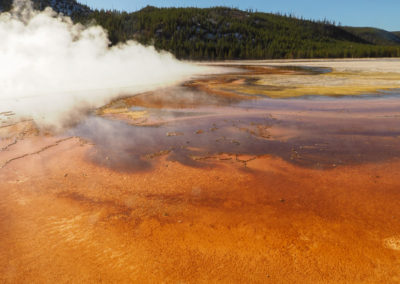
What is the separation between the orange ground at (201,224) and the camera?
3.17 metres

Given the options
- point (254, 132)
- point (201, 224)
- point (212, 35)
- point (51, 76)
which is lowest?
point (201, 224)

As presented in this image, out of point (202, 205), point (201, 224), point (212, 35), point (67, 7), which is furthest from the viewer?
point (67, 7)

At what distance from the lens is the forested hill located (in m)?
86.3

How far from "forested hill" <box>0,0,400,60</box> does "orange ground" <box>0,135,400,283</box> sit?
7928 cm

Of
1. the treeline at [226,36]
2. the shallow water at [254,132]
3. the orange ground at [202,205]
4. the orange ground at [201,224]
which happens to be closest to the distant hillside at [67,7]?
the treeline at [226,36]

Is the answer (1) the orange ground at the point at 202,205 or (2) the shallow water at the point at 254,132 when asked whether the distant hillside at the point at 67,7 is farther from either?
(1) the orange ground at the point at 202,205

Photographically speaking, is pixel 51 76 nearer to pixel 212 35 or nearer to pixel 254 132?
pixel 254 132

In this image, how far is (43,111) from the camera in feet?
38.7

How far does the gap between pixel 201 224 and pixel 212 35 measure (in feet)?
396

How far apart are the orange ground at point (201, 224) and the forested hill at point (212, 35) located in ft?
260

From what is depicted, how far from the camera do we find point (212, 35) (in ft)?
380

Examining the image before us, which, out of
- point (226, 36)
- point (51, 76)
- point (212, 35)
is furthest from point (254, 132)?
point (212, 35)

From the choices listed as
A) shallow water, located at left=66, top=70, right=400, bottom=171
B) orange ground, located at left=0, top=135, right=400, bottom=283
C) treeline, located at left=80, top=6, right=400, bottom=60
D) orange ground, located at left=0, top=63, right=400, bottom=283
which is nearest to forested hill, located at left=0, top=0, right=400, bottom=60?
treeline, located at left=80, top=6, right=400, bottom=60

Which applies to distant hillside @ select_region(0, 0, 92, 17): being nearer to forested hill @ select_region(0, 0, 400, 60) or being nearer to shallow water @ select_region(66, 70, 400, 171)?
forested hill @ select_region(0, 0, 400, 60)
